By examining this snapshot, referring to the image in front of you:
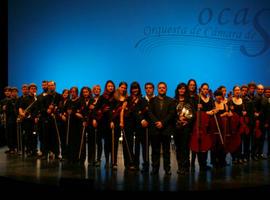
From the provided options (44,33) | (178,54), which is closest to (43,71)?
(44,33)

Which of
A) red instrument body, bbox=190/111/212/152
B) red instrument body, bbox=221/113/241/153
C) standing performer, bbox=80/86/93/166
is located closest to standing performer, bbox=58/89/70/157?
standing performer, bbox=80/86/93/166

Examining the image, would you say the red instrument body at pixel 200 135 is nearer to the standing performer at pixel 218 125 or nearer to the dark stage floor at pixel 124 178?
the standing performer at pixel 218 125

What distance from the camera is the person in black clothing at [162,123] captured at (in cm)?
537

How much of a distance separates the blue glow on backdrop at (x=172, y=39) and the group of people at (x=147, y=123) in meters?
Answer: 2.78

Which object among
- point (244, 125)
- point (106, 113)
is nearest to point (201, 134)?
point (244, 125)

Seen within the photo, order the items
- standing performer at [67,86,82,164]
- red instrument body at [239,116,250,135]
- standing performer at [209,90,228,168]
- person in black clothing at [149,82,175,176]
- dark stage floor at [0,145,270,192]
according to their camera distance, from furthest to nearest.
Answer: standing performer at [67,86,82,164]
red instrument body at [239,116,250,135]
standing performer at [209,90,228,168]
person in black clothing at [149,82,175,176]
dark stage floor at [0,145,270,192]

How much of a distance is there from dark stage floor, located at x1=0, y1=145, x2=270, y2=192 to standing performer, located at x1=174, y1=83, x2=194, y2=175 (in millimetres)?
232

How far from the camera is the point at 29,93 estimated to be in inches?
283

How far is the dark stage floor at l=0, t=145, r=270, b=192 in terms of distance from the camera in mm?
4532

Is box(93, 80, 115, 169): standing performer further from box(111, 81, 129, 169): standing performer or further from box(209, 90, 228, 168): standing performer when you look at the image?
box(209, 90, 228, 168): standing performer

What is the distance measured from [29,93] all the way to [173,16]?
428cm

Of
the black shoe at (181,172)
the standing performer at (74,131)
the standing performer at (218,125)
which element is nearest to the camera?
the black shoe at (181,172)

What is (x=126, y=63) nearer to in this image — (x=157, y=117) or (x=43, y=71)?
(x=43, y=71)

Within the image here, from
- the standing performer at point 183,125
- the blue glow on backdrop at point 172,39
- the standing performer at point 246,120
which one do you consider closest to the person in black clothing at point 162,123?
the standing performer at point 183,125
